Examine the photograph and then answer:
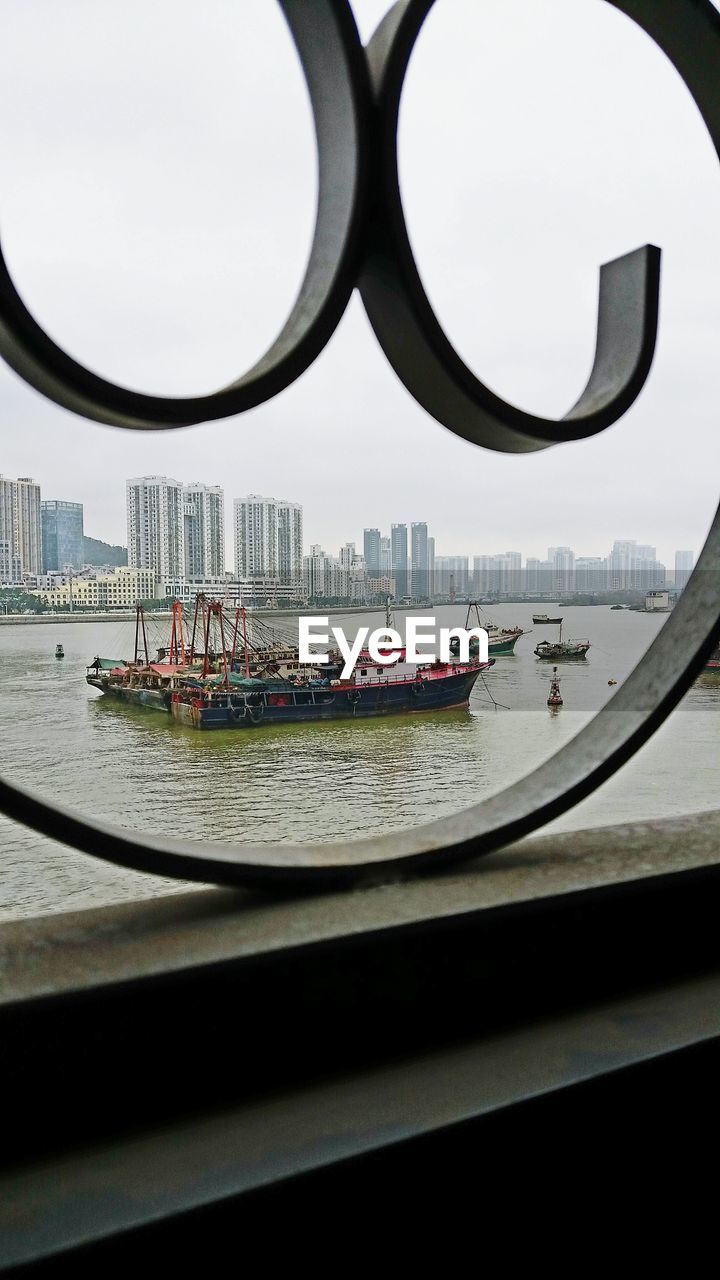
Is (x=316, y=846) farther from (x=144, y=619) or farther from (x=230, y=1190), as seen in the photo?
(x=144, y=619)

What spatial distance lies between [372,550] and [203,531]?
1.17ft

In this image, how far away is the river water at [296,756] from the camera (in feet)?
2.90

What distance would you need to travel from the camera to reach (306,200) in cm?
85

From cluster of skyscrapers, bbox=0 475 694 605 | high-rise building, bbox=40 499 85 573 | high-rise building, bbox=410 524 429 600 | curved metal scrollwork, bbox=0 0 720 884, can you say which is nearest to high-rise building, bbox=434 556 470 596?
cluster of skyscrapers, bbox=0 475 694 605

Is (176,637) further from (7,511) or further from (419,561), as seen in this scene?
(7,511)

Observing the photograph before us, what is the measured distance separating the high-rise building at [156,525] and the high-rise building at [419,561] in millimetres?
479

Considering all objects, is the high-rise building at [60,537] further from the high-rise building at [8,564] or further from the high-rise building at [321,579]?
the high-rise building at [321,579]

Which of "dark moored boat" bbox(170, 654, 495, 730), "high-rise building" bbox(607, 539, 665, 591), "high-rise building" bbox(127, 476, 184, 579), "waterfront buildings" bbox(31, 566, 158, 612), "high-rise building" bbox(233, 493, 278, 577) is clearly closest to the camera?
"waterfront buildings" bbox(31, 566, 158, 612)

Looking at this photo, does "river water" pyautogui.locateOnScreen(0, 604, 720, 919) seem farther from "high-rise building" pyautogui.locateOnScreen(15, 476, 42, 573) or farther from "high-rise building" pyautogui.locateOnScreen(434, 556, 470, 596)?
"high-rise building" pyautogui.locateOnScreen(15, 476, 42, 573)

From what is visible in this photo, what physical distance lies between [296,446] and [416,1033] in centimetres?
248

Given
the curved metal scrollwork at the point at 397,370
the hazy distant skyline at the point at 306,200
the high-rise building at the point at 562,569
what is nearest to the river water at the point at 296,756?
the curved metal scrollwork at the point at 397,370

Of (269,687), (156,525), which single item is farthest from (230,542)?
(269,687)

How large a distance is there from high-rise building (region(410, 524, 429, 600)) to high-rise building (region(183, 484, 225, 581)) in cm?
41

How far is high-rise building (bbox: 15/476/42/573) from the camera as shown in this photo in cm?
118
